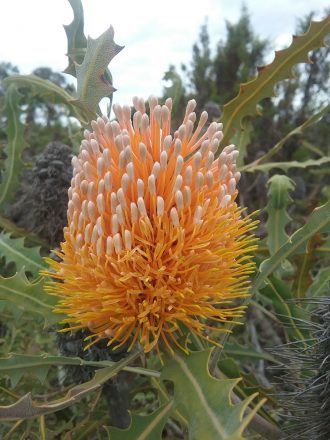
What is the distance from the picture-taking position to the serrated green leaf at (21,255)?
153 centimetres

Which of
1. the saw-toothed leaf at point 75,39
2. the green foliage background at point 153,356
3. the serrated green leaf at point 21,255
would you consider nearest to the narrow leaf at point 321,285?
the green foliage background at point 153,356

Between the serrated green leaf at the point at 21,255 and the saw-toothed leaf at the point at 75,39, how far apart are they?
531 millimetres

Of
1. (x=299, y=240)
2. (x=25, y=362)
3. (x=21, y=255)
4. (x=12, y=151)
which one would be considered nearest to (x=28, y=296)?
(x=25, y=362)

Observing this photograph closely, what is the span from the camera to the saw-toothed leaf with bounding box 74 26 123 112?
3.87 ft

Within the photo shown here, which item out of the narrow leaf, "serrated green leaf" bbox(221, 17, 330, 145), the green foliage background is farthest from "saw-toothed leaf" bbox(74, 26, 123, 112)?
the narrow leaf

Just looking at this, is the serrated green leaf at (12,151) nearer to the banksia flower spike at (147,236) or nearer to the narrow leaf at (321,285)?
the banksia flower spike at (147,236)

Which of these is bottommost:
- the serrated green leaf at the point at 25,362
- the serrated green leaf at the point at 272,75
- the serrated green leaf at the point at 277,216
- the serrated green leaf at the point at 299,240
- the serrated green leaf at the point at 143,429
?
the serrated green leaf at the point at 143,429

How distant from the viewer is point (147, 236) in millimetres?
997

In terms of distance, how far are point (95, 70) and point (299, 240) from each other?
600mm

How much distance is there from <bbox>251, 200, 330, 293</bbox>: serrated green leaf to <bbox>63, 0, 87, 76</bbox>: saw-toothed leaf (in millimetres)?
704

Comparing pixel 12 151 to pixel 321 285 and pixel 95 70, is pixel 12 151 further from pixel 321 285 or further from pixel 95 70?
pixel 321 285

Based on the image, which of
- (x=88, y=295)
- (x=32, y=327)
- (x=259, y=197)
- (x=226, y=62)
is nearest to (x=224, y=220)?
(x=88, y=295)

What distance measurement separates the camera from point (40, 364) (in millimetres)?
1179

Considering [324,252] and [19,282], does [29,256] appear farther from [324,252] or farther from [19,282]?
[324,252]
